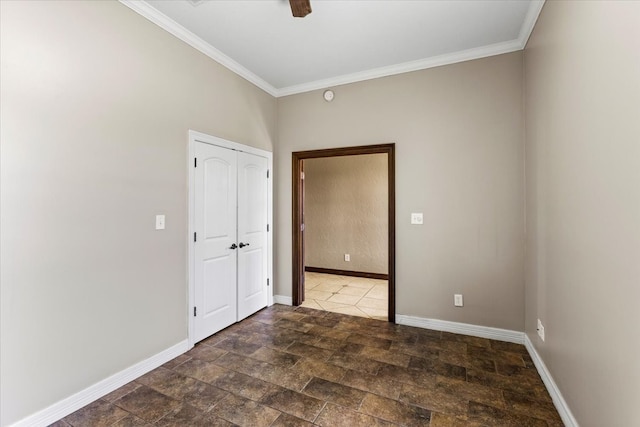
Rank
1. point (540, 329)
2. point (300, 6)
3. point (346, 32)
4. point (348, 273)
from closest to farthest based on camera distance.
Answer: point (300, 6)
point (540, 329)
point (346, 32)
point (348, 273)

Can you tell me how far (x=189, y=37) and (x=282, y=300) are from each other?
3.20 meters

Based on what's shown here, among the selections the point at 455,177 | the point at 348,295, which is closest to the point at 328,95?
the point at 455,177

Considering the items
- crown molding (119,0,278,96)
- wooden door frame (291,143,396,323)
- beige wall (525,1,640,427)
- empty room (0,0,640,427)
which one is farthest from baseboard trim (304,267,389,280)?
crown molding (119,0,278,96)

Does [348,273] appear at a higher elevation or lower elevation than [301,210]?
lower

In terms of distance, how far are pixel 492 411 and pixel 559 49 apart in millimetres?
2393

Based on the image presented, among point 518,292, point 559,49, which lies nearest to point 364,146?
point 559,49

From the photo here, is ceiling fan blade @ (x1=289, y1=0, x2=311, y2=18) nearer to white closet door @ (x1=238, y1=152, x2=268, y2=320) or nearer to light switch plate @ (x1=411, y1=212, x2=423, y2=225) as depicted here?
white closet door @ (x1=238, y1=152, x2=268, y2=320)

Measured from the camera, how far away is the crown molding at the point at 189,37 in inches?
90.7

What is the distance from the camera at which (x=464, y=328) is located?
3.07 metres

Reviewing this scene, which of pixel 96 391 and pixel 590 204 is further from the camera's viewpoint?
pixel 96 391

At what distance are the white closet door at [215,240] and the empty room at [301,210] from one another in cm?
2

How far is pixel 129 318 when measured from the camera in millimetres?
2258

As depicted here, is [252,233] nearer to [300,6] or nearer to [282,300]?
[282,300]

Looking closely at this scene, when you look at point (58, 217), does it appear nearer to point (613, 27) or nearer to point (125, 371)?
point (125, 371)
